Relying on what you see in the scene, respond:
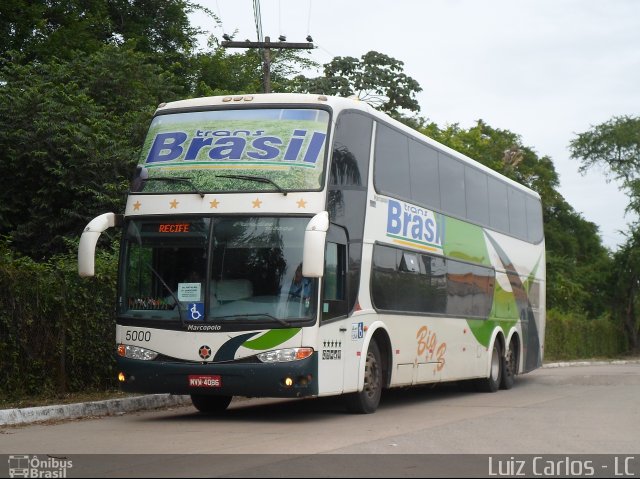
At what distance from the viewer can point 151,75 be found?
104 feet

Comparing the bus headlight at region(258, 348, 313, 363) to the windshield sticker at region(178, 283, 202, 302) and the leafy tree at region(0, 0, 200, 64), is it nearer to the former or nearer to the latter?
the windshield sticker at region(178, 283, 202, 302)

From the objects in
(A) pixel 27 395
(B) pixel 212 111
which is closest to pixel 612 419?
(B) pixel 212 111

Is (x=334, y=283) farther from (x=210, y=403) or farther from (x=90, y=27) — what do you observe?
(x=90, y=27)

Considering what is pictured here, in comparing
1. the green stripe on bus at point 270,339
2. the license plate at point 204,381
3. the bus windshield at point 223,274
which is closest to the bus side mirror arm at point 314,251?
the bus windshield at point 223,274

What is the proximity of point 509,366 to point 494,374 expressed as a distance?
1285mm

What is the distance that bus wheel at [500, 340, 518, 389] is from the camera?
901 inches

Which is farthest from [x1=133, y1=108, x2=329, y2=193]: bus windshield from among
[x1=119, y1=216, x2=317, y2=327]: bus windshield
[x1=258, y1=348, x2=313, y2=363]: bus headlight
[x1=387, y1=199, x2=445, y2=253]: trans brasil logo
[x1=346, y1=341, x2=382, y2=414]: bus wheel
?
[x1=346, y1=341, x2=382, y2=414]: bus wheel

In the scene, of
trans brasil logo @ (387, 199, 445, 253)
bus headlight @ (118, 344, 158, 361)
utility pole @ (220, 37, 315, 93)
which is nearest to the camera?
bus headlight @ (118, 344, 158, 361)

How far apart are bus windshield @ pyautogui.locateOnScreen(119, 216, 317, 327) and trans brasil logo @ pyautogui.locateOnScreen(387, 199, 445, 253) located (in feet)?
9.59

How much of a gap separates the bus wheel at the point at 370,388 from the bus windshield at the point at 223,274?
2083 mm

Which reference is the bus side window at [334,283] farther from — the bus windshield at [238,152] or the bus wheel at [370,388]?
the bus wheel at [370,388]

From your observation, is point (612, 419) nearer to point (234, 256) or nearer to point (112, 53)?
point (234, 256)

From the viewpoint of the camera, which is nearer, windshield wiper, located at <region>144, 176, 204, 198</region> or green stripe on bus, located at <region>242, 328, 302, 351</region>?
green stripe on bus, located at <region>242, 328, 302, 351</region>

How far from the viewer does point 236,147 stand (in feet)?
46.2
